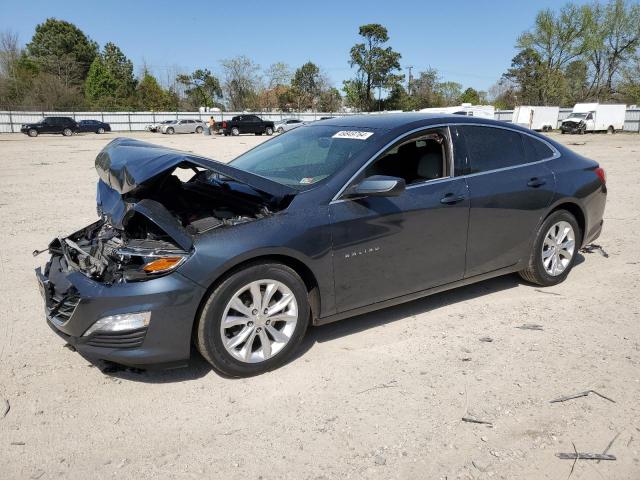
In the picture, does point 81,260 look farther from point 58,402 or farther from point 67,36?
point 67,36

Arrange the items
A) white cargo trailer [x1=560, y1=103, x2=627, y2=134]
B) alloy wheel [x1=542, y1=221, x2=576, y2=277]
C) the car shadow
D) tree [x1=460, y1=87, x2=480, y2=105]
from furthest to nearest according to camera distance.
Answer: tree [x1=460, y1=87, x2=480, y2=105] → white cargo trailer [x1=560, y1=103, x2=627, y2=134] → alloy wheel [x1=542, y1=221, x2=576, y2=277] → the car shadow

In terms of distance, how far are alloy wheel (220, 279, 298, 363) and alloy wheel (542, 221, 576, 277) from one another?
2761mm

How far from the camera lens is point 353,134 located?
4309 mm

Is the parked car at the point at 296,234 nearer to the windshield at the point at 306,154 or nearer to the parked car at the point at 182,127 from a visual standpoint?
the windshield at the point at 306,154

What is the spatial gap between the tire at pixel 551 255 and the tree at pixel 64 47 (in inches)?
3003

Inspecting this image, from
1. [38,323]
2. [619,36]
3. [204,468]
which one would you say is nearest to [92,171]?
[38,323]

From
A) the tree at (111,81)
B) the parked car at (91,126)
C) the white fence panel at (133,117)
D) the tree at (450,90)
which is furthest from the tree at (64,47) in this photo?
the tree at (450,90)

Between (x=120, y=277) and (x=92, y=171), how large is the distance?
1323 centimetres

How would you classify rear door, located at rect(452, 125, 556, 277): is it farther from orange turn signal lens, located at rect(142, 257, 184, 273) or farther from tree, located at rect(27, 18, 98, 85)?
tree, located at rect(27, 18, 98, 85)

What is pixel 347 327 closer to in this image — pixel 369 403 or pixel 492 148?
pixel 369 403

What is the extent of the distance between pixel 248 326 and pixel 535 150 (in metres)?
3.26

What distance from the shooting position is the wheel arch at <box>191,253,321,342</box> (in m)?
3.28

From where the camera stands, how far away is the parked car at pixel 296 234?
3193 mm

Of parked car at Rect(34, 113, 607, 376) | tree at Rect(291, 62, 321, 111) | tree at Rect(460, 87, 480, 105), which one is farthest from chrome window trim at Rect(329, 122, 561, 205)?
tree at Rect(460, 87, 480, 105)
